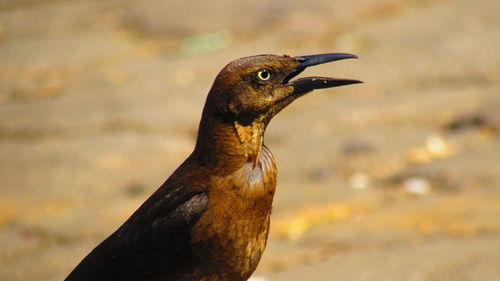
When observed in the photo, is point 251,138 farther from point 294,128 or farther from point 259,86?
point 294,128

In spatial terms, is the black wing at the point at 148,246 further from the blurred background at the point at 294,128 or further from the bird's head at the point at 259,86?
the blurred background at the point at 294,128

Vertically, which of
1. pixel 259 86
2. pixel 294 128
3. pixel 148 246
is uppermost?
pixel 294 128

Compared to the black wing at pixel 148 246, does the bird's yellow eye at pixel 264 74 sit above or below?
above

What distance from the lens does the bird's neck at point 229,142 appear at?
4.20 meters

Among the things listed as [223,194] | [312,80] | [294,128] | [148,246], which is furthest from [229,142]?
[294,128]

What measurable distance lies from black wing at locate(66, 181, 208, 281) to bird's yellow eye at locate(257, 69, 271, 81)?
0.51m

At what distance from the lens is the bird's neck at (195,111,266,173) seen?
13.8 feet

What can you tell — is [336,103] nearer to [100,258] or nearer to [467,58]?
[467,58]

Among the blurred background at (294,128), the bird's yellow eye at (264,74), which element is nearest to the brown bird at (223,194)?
the bird's yellow eye at (264,74)

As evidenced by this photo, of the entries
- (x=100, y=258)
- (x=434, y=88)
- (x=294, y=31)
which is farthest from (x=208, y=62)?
(x=100, y=258)

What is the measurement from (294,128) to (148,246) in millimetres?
3708

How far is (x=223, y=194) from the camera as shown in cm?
417

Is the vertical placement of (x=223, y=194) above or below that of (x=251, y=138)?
below

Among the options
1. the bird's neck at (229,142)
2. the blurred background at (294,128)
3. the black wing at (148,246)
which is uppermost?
the blurred background at (294,128)
